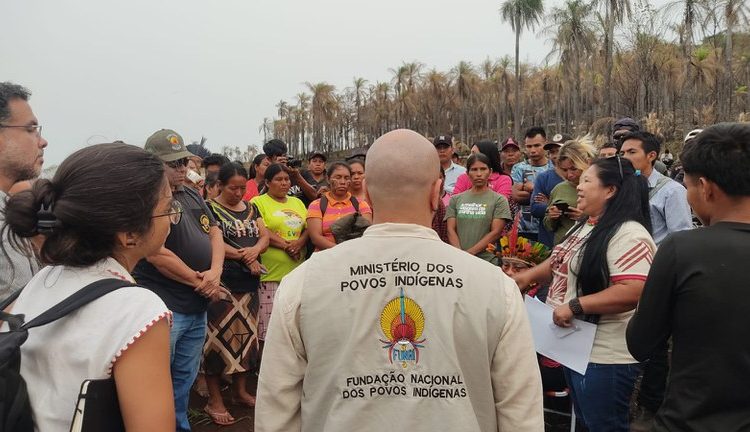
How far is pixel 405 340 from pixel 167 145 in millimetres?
2752

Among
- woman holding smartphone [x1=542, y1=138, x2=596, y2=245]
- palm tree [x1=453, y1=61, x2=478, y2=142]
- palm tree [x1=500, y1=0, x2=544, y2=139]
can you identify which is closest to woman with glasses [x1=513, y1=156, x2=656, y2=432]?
woman holding smartphone [x1=542, y1=138, x2=596, y2=245]

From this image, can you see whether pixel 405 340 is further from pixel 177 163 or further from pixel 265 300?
pixel 265 300

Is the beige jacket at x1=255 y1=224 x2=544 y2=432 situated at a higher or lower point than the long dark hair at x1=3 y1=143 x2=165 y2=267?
lower

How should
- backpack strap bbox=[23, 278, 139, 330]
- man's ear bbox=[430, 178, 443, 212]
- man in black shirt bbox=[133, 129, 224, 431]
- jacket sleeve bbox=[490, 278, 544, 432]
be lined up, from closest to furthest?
1. backpack strap bbox=[23, 278, 139, 330]
2. jacket sleeve bbox=[490, 278, 544, 432]
3. man's ear bbox=[430, 178, 443, 212]
4. man in black shirt bbox=[133, 129, 224, 431]

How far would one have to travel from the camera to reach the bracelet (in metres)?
2.82

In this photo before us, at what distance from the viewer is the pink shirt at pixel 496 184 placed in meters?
5.93

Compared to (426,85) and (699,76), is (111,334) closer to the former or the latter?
(699,76)

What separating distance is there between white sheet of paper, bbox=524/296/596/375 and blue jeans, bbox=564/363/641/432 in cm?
8

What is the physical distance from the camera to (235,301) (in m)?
4.61

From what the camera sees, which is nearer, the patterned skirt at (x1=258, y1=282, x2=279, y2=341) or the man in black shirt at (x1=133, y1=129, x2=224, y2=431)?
the man in black shirt at (x1=133, y1=129, x2=224, y2=431)

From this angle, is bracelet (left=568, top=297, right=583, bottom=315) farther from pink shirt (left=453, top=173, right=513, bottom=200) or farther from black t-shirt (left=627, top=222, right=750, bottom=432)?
pink shirt (left=453, top=173, right=513, bottom=200)

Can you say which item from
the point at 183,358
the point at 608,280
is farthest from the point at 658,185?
the point at 183,358

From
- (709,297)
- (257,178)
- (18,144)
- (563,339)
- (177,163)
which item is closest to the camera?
(709,297)

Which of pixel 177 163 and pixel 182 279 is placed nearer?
pixel 182 279
